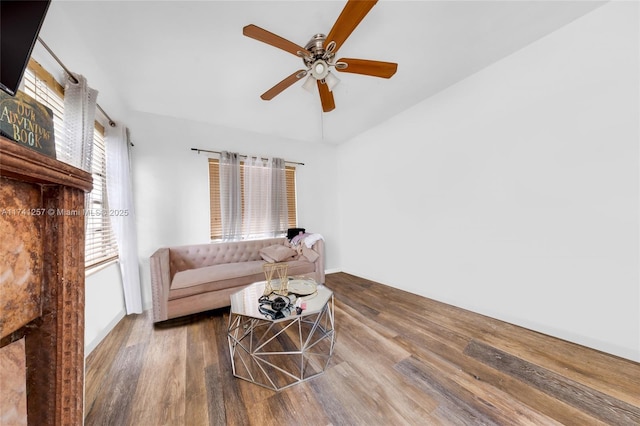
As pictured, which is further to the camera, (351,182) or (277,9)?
(351,182)

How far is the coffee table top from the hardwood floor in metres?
0.44


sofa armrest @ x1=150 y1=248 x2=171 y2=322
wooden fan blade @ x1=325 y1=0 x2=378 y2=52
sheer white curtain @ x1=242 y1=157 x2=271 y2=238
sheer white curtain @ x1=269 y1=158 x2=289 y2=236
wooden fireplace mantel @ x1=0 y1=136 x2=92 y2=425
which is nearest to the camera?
wooden fireplace mantel @ x1=0 y1=136 x2=92 y2=425

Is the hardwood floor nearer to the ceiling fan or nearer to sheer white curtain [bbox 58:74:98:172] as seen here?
sheer white curtain [bbox 58:74:98:172]

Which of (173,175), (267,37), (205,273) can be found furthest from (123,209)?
(267,37)

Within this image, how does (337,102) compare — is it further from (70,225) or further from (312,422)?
(312,422)

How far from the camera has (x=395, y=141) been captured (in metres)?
3.25

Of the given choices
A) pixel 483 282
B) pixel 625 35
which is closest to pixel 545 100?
pixel 625 35

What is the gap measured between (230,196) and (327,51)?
2.41 meters

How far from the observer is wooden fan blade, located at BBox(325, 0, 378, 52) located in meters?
1.13

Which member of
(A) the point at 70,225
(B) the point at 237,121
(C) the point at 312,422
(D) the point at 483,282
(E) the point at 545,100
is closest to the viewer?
(A) the point at 70,225

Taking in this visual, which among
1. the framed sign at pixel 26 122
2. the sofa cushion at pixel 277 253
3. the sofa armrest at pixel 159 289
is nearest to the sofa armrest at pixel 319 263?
the sofa cushion at pixel 277 253

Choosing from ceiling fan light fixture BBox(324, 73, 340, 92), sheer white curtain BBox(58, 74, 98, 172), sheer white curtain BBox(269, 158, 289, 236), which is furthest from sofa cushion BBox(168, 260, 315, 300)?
ceiling fan light fixture BBox(324, 73, 340, 92)

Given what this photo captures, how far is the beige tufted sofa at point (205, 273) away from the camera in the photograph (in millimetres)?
2197

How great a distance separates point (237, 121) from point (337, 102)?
5.01 ft
